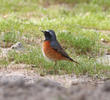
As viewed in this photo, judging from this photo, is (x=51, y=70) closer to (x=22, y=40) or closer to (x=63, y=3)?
(x=22, y=40)

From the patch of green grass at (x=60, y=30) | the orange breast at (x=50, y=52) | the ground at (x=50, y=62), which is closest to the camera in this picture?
the ground at (x=50, y=62)

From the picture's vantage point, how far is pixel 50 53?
729 cm

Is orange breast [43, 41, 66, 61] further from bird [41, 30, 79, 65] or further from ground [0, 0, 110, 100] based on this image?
ground [0, 0, 110, 100]

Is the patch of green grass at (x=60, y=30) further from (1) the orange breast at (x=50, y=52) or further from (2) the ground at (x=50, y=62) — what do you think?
(1) the orange breast at (x=50, y=52)

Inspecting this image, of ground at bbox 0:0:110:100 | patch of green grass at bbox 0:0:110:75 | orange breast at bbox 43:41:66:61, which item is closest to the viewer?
ground at bbox 0:0:110:100

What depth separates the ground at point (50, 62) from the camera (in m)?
4.78

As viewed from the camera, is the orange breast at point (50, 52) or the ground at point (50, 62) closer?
the ground at point (50, 62)

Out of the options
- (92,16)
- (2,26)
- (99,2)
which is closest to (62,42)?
Result: (2,26)

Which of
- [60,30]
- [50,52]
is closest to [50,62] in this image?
[50,52]

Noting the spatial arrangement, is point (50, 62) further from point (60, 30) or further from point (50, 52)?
point (60, 30)

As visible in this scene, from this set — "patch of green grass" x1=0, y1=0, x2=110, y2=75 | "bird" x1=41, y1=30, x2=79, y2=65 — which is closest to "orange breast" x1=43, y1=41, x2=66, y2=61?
"bird" x1=41, y1=30, x2=79, y2=65

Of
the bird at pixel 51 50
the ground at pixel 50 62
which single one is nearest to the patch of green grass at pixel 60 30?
the ground at pixel 50 62

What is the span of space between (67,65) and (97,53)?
2079 millimetres

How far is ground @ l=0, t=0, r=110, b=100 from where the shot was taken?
4.78m
